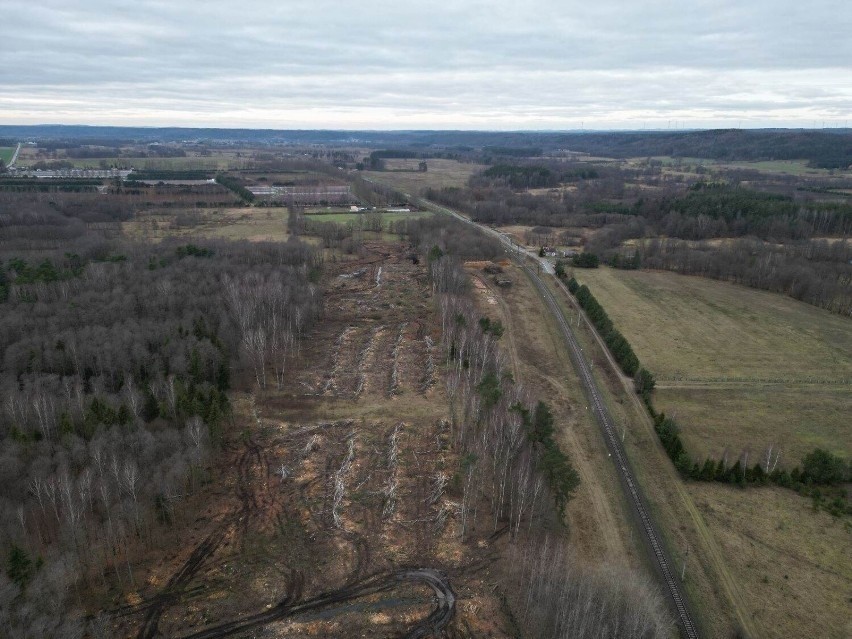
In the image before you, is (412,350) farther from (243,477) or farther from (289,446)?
(243,477)

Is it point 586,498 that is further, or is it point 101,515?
point 586,498

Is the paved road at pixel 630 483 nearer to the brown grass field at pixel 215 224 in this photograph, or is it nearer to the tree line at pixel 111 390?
the tree line at pixel 111 390

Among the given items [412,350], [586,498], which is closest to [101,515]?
[586,498]

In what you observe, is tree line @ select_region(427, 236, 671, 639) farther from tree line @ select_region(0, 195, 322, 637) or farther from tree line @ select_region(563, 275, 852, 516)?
tree line @ select_region(0, 195, 322, 637)

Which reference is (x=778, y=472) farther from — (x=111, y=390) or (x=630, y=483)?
(x=111, y=390)

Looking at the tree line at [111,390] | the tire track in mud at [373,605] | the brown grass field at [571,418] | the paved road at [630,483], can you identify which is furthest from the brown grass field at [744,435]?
the tree line at [111,390]

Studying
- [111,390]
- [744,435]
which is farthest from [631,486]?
[111,390]

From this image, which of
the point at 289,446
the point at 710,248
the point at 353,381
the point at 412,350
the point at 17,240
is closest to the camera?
the point at 289,446
